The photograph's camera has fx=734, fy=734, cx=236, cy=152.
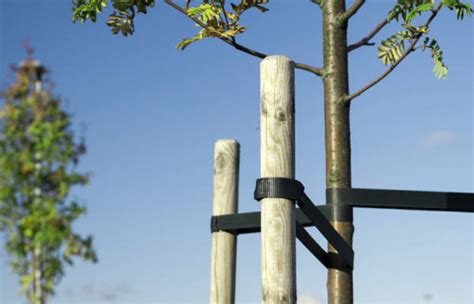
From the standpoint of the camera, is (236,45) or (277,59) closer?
(277,59)

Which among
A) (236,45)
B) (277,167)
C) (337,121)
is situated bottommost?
(277,167)

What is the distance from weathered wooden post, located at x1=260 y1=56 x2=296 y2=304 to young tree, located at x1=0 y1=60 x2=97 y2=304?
12203 millimetres

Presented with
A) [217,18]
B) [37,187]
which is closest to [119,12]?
[217,18]

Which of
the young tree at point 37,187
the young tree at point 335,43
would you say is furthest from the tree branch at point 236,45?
the young tree at point 37,187

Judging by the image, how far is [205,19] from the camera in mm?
4953

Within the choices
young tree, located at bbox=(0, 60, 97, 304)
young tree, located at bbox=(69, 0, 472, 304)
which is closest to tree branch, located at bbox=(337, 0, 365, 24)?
young tree, located at bbox=(69, 0, 472, 304)

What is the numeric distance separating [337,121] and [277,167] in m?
0.94

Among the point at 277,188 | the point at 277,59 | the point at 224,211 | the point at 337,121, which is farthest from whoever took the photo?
the point at 224,211

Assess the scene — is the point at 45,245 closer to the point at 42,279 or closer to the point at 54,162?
the point at 42,279

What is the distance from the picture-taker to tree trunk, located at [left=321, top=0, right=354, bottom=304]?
15.6ft

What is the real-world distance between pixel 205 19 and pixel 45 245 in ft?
39.7

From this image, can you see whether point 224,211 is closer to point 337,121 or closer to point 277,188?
point 337,121

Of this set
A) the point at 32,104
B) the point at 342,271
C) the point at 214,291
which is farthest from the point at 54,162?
the point at 342,271

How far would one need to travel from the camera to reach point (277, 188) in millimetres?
4184
